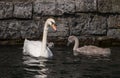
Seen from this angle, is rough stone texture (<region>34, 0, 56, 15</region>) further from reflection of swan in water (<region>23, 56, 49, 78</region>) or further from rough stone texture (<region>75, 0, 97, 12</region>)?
reflection of swan in water (<region>23, 56, 49, 78</region>)

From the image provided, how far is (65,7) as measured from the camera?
691 inches

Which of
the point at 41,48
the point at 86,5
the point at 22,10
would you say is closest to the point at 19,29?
the point at 22,10

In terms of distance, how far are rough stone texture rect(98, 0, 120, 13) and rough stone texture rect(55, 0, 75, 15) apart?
982 millimetres

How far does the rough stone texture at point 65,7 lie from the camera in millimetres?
17547

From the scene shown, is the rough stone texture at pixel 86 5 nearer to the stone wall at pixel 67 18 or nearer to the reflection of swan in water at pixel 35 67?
the stone wall at pixel 67 18

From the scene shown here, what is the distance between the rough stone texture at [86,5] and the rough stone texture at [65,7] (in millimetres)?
181

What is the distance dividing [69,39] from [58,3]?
157 cm

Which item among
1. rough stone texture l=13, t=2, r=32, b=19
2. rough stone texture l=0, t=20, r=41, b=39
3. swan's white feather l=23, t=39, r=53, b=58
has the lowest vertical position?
swan's white feather l=23, t=39, r=53, b=58

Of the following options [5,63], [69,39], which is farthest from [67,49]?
[5,63]

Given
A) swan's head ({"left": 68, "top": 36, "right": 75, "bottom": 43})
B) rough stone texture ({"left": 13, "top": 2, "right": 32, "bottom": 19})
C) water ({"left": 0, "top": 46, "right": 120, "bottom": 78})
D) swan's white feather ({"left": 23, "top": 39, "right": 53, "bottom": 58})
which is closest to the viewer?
water ({"left": 0, "top": 46, "right": 120, "bottom": 78})

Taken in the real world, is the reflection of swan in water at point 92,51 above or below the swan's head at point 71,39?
below

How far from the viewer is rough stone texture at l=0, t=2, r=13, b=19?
17203mm

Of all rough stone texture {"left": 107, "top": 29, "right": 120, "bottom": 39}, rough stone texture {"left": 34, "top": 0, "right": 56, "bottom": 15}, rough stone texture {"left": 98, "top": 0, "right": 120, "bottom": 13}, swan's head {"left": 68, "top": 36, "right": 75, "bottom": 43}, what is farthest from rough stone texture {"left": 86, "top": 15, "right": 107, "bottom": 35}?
rough stone texture {"left": 34, "top": 0, "right": 56, "bottom": 15}

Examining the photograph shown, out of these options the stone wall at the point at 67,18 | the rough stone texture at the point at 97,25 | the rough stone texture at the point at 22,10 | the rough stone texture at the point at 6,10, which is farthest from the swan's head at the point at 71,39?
the rough stone texture at the point at 6,10
